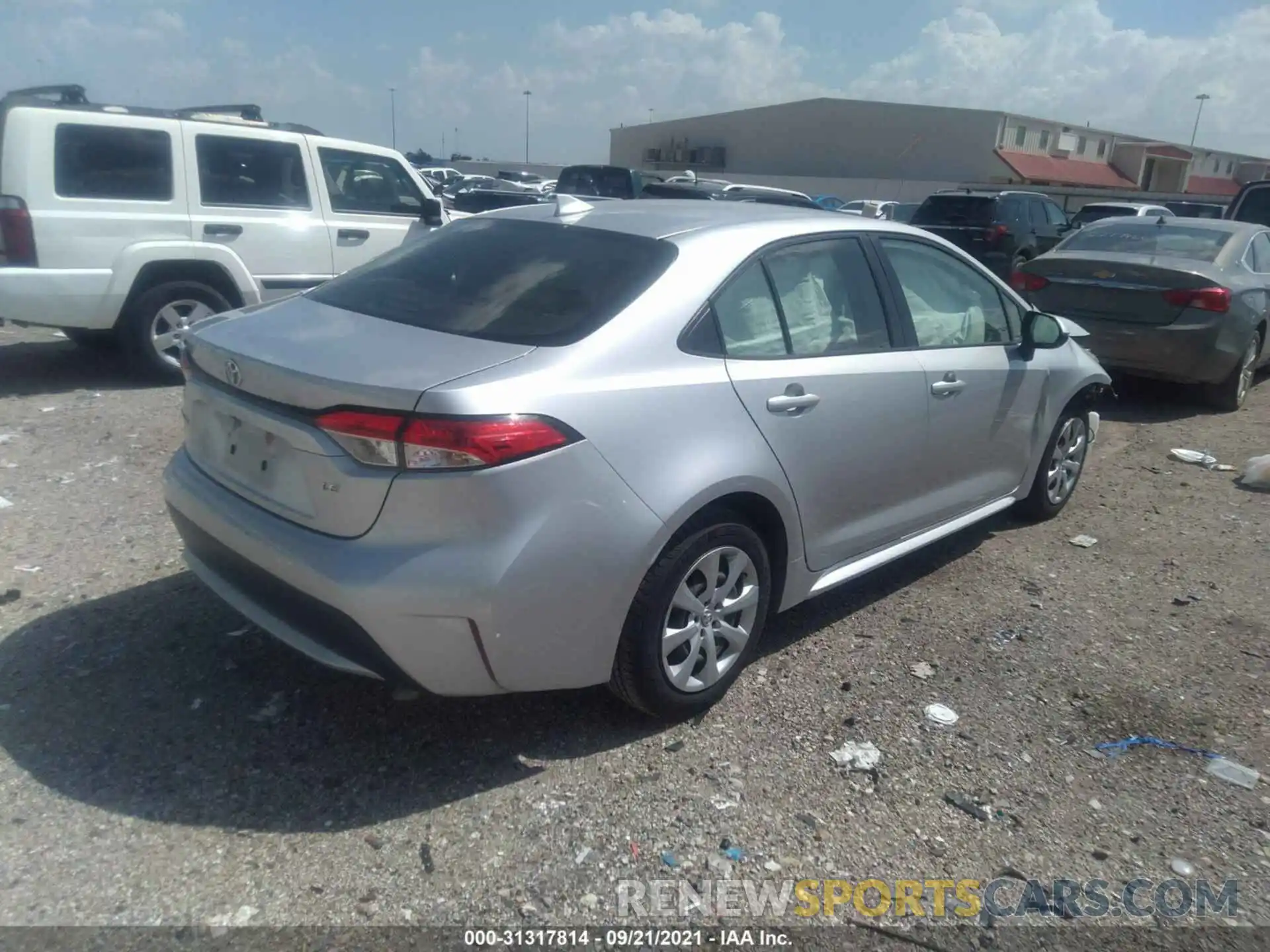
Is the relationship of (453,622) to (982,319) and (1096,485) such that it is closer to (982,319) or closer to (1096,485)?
(982,319)

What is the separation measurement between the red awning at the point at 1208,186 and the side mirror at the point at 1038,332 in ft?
193

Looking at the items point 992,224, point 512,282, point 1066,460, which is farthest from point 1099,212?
point 512,282

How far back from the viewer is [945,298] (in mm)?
4477

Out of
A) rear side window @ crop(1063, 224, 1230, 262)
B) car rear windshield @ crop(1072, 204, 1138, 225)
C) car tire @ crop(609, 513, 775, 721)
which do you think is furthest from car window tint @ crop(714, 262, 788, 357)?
car rear windshield @ crop(1072, 204, 1138, 225)

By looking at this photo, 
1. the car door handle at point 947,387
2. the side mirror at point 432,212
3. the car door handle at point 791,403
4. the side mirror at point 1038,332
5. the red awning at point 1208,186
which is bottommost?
the car door handle at point 947,387

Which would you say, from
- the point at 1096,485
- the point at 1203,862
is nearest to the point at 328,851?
the point at 1203,862

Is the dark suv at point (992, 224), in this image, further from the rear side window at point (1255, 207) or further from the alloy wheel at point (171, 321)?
the alloy wheel at point (171, 321)

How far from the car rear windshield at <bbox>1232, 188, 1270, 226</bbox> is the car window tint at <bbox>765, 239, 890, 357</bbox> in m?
13.1

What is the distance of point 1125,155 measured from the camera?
2165 inches

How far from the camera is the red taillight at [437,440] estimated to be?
262cm

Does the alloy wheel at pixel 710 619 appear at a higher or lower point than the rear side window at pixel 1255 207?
lower

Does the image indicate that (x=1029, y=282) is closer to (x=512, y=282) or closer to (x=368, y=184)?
(x=368, y=184)

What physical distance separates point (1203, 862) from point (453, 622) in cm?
224

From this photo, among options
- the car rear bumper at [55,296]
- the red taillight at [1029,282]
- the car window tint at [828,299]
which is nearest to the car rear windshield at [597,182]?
the red taillight at [1029,282]
